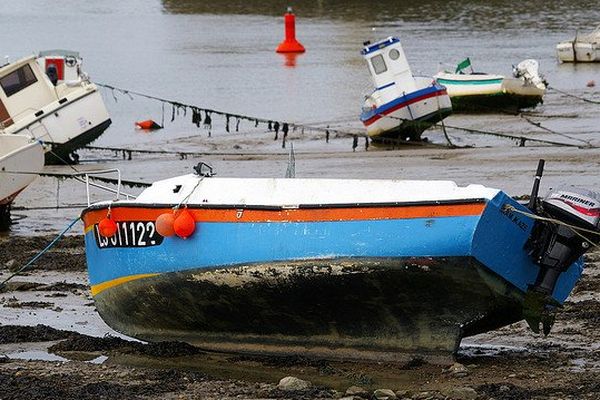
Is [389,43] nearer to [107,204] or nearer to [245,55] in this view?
[107,204]

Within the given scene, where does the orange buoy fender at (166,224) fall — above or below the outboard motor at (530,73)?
above

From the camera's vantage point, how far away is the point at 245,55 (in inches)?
2125

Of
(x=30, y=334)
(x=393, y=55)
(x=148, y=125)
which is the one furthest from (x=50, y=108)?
(x=30, y=334)

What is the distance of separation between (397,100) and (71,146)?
6.72m

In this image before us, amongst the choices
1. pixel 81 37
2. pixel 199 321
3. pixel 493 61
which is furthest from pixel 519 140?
pixel 81 37

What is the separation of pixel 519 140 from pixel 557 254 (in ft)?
51.4

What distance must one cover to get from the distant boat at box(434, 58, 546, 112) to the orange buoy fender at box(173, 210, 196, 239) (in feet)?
72.6

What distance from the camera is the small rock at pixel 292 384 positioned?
934 cm

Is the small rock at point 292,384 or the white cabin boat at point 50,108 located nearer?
the small rock at point 292,384

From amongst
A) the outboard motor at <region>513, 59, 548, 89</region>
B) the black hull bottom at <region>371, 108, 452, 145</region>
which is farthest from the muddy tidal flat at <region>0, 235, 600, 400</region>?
the outboard motor at <region>513, 59, 548, 89</region>

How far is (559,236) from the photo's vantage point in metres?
9.63

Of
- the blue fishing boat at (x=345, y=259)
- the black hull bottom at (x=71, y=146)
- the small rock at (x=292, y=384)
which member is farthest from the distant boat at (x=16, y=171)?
the small rock at (x=292, y=384)

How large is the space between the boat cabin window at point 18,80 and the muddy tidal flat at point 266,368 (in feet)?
42.1

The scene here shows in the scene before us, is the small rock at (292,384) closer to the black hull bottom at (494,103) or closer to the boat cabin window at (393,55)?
the boat cabin window at (393,55)
